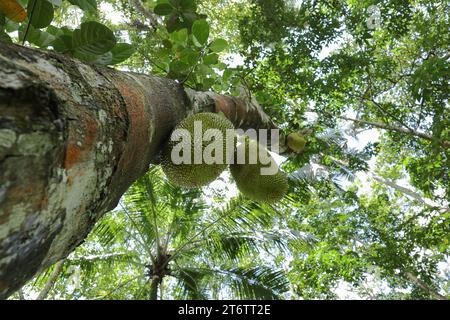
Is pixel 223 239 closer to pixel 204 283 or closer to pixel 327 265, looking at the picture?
pixel 204 283

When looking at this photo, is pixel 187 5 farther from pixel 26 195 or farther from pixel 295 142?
pixel 295 142

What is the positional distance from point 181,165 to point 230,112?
0.54 metres

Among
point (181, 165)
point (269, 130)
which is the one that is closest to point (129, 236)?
point (269, 130)

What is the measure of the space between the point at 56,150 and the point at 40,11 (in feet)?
2.52

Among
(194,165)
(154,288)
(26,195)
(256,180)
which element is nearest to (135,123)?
(26,195)

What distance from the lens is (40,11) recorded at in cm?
101

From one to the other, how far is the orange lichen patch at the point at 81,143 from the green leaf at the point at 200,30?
1066mm

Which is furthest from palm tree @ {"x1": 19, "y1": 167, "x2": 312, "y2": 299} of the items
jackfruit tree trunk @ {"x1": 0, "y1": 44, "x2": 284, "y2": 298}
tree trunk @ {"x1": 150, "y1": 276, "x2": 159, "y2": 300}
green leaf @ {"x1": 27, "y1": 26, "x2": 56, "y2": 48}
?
jackfruit tree trunk @ {"x1": 0, "y1": 44, "x2": 284, "y2": 298}

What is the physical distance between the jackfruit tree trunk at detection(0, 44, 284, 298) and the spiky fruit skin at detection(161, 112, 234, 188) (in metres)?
0.39

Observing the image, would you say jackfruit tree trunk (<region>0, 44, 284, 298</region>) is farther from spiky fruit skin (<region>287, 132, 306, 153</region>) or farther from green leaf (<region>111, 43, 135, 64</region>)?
spiky fruit skin (<region>287, 132, 306, 153</region>)

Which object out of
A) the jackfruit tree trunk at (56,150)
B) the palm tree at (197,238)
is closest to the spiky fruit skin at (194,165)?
the jackfruit tree trunk at (56,150)

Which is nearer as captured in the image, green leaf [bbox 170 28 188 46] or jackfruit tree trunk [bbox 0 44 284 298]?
jackfruit tree trunk [bbox 0 44 284 298]

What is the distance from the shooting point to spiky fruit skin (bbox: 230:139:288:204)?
6.15ft

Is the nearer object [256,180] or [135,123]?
[135,123]
